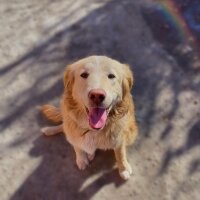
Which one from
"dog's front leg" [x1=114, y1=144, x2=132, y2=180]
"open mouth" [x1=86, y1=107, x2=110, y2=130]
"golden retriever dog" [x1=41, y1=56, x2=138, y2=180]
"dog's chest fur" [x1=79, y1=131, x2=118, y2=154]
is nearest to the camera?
"golden retriever dog" [x1=41, y1=56, x2=138, y2=180]

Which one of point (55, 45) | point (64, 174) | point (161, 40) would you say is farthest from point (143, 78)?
point (64, 174)

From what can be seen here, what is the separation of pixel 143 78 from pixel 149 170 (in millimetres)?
1176

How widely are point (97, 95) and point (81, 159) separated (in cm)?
113

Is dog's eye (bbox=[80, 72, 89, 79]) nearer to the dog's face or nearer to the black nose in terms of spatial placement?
the dog's face

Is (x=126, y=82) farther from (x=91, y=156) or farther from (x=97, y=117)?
(x=91, y=156)

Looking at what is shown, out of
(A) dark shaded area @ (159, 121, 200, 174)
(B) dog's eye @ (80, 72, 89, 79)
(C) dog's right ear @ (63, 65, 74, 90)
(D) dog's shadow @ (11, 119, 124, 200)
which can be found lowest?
(A) dark shaded area @ (159, 121, 200, 174)

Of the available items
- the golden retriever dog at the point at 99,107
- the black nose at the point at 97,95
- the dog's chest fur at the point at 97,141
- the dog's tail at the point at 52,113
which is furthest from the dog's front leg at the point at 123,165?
the black nose at the point at 97,95

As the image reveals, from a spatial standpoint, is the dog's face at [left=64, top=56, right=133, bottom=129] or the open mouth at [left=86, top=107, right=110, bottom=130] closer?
the dog's face at [left=64, top=56, right=133, bottom=129]

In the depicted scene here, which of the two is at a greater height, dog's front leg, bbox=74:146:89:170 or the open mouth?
the open mouth

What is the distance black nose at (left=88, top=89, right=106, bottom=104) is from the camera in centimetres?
303

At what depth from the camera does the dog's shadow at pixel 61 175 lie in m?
3.90

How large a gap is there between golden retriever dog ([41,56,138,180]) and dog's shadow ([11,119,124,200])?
0.15 metres

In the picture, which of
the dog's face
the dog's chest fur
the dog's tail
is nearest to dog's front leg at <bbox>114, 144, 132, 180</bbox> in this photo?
the dog's chest fur

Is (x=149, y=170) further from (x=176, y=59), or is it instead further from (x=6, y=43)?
(x=6, y=43)
